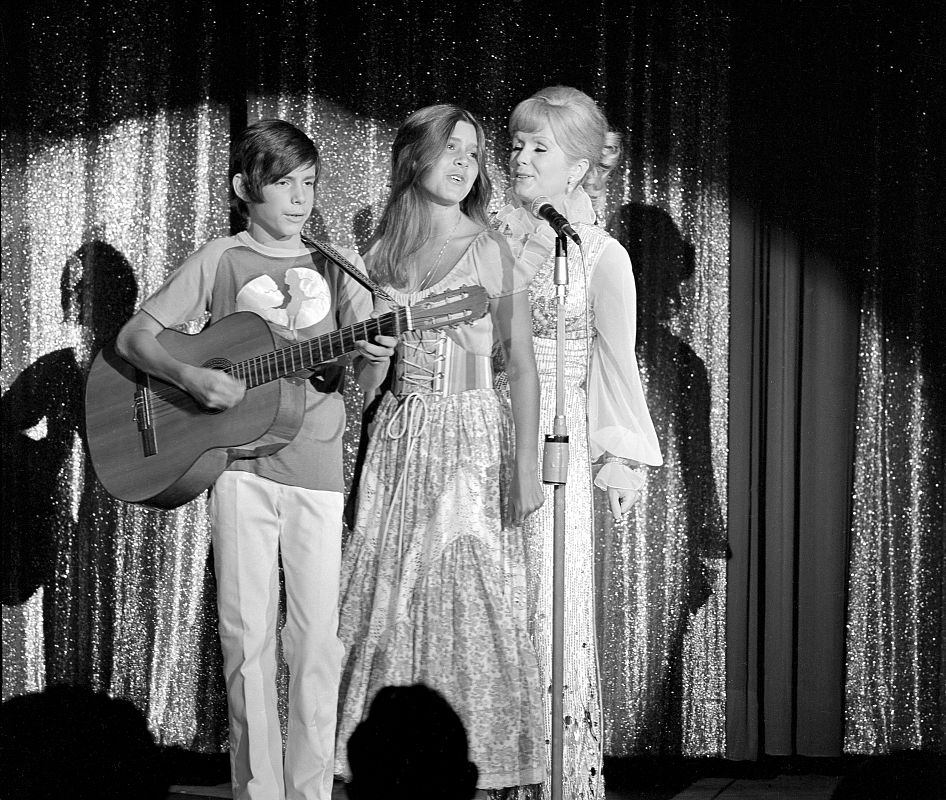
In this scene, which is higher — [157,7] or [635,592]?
[157,7]

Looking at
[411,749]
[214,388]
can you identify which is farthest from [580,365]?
[411,749]

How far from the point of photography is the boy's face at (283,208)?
2.69 m

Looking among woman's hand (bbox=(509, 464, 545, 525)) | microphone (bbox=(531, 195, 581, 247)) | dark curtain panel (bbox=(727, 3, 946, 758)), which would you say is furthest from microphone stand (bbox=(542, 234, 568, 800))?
dark curtain panel (bbox=(727, 3, 946, 758))

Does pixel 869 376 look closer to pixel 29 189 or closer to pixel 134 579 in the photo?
pixel 134 579

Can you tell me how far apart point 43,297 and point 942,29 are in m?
2.85

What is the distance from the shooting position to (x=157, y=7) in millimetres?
3496

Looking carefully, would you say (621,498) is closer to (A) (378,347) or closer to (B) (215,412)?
(A) (378,347)

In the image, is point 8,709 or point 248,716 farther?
point 8,709

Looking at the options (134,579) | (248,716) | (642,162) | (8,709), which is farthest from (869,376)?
(8,709)

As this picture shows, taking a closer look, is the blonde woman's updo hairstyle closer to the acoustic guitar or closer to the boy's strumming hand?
the acoustic guitar

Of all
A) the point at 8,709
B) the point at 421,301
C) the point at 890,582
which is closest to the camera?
the point at 421,301

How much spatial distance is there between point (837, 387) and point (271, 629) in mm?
1761

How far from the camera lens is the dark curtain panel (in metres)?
3.27

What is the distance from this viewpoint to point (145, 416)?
2.70m
